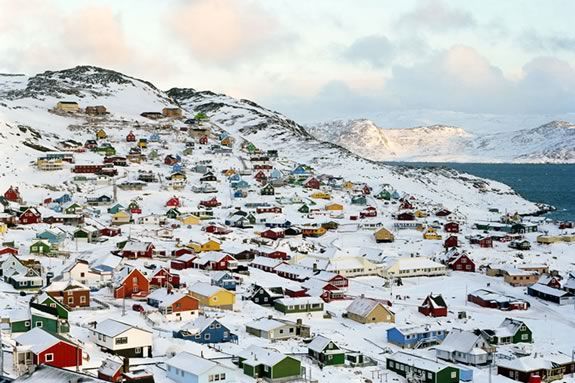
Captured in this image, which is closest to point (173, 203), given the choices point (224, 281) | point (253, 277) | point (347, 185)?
point (347, 185)

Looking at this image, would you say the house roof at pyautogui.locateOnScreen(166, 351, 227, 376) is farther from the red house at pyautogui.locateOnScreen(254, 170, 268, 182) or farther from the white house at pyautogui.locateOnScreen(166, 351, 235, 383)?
the red house at pyautogui.locateOnScreen(254, 170, 268, 182)

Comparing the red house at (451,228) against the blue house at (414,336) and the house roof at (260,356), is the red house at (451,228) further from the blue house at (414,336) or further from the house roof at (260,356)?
the house roof at (260,356)

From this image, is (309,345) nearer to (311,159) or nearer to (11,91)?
(311,159)

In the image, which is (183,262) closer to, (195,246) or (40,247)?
(195,246)

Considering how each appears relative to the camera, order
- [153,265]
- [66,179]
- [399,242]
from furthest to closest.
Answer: [66,179], [399,242], [153,265]

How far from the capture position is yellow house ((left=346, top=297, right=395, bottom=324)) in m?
44.4

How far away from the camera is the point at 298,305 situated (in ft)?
150

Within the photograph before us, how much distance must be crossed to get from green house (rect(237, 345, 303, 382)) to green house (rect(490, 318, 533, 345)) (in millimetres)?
13234

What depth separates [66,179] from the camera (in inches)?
3765

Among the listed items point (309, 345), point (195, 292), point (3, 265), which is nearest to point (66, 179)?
point (3, 265)

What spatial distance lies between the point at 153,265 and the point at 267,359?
25304 millimetres

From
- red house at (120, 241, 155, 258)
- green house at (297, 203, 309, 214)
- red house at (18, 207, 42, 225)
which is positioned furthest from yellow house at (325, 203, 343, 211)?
red house at (120, 241, 155, 258)

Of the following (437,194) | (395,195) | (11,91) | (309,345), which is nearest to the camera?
(309,345)

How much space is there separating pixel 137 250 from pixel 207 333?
23.7 meters
